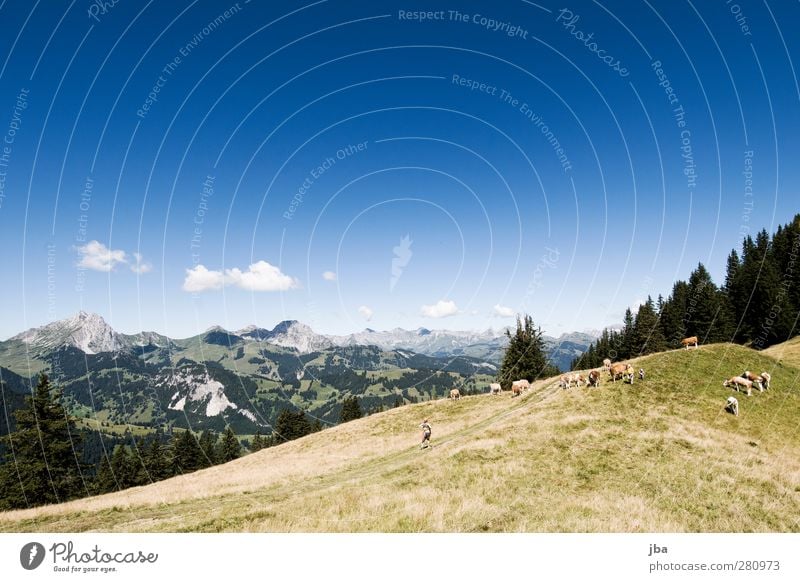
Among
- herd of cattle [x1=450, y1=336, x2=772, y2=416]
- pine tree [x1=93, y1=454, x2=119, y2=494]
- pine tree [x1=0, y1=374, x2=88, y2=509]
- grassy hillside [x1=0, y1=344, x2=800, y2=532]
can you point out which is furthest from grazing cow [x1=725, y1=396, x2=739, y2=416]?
pine tree [x1=93, y1=454, x2=119, y2=494]

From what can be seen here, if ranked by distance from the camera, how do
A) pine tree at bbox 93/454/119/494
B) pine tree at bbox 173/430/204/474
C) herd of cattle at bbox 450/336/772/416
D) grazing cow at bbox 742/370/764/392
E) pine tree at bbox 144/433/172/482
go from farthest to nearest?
pine tree at bbox 173/430/204/474, pine tree at bbox 144/433/172/482, pine tree at bbox 93/454/119/494, grazing cow at bbox 742/370/764/392, herd of cattle at bbox 450/336/772/416

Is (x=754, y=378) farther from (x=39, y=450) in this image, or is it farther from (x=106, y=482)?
(x=106, y=482)

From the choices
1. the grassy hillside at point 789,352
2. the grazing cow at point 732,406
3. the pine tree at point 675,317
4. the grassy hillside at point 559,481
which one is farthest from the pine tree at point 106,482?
the pine tree at point 675,317

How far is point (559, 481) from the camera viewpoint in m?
17.4

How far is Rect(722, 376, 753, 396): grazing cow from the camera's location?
33.2 m

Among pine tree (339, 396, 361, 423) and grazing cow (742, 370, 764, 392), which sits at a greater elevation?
grazing cow (742, 370, 764, 392)

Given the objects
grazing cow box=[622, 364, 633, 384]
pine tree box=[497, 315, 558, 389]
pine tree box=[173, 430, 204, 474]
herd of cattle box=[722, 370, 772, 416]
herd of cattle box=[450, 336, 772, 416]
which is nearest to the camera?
herd of cattle box=[450, 336, 772, 416]

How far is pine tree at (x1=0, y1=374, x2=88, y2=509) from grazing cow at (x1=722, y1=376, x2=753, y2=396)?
2631 inches

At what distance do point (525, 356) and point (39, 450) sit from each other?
6777 cm

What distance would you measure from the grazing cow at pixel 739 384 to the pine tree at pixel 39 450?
66826 millimetres

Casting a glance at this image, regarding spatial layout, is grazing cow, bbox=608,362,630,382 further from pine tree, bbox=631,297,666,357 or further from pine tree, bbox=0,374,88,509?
pine tree, bbox=631,297,666,357

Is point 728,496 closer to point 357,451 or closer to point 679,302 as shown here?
point 357,451

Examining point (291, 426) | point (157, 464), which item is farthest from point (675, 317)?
point (157, 464)

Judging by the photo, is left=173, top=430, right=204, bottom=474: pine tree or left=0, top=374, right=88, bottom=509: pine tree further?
left=173, top=430, right=204, bottom=474: pine tree
